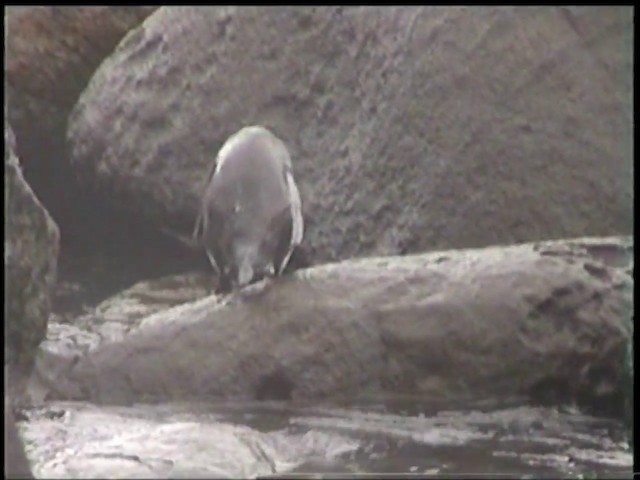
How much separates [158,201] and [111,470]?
13.5 feet

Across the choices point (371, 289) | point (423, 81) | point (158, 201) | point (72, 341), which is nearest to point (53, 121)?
point (158, 201)

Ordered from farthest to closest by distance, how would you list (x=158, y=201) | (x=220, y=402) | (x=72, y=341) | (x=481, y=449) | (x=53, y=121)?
(x=53, y=121) < (x=158, y=201) < (x=72, y=341) < (x=220, y=402) < (x=481, y=449)

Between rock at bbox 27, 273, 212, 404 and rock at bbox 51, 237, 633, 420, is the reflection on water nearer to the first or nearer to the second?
rock at bbox 51, 237, 633, 420

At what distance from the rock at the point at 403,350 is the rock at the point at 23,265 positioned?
823 mm

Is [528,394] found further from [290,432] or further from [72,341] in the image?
[72,341]

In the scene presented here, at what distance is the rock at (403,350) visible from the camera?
5109mm

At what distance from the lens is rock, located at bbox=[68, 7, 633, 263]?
6750 millimetres

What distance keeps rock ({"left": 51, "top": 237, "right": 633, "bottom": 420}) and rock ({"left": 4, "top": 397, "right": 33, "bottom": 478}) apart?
122 cm

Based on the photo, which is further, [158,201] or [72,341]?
[158,201]

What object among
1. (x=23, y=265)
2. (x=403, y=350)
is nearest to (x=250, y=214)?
(x=403, y=350)

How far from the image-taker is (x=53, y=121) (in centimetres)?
836

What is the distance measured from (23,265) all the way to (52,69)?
4349 millimetres

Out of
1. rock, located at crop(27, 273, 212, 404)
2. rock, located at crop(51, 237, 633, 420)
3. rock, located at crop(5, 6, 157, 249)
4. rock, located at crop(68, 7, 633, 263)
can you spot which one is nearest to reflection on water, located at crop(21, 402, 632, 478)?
rock, located at crop(51, 237, 633, 420)

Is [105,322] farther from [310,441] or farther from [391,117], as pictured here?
[310,441]
